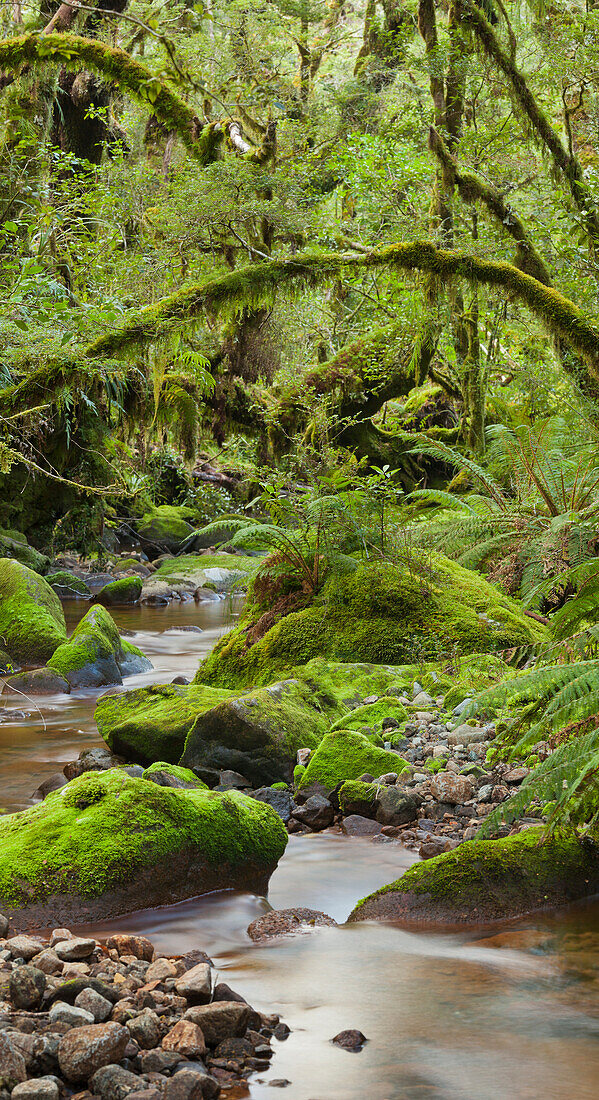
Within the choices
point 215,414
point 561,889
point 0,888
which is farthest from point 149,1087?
point 215,414

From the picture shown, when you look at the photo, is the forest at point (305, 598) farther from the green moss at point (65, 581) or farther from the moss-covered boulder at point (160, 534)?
the moss-covered boulder at point (160, 534)

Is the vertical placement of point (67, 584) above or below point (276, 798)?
above

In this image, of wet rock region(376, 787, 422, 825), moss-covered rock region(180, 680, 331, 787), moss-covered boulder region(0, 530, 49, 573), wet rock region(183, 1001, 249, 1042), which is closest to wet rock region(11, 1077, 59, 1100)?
wet rock region(183, 1001, 249, 1042)

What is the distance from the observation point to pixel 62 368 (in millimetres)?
8117

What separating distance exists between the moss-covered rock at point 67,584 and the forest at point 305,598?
0.13 m

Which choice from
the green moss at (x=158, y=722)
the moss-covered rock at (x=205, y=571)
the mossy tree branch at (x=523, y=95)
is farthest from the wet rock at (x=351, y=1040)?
the moss-covered rock at (x=205, y=571)

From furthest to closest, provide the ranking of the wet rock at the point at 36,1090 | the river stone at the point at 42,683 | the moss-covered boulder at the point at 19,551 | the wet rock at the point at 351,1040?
1. the moss-covered boulder at the point at 19,551
2. the river stone at the point at 42,683
3. the wet rock at the point at 351,1040
4. the wet rock at the point at 36,1090

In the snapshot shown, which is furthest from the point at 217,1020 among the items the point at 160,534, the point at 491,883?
the point at 160,534

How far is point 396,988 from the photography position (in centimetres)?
296

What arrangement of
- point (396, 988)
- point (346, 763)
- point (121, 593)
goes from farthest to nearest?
1. point (121, 593)
2. point (346, 763)
3. point (396, 988)

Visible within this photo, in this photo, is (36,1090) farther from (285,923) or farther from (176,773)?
(176,773)

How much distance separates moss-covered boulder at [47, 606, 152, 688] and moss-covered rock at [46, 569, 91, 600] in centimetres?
470

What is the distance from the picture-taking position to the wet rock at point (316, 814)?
4.62m

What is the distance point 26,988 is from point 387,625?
4836 millimetres
